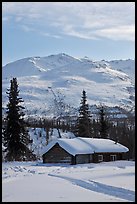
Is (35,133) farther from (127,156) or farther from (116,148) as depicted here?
(116,148)

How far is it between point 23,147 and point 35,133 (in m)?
66.8

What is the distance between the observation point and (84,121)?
5028 centimetres

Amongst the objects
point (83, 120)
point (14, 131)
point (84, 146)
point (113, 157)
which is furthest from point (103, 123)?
point (14, 131)

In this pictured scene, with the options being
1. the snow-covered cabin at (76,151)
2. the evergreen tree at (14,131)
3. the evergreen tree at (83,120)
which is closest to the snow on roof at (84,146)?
the snow-covered cabin at (76,151)

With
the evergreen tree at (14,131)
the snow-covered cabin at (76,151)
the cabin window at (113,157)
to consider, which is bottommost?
the cabin window at (113,157)

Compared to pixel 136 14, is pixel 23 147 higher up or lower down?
lower down

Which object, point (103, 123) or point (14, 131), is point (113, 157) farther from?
point (14, 131)

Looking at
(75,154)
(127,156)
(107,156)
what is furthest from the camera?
(127,156)

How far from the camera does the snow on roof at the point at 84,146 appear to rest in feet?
146

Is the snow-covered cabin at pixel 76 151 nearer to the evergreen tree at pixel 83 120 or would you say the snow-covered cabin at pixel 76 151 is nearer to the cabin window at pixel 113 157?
the cabin window at pixel 113 157

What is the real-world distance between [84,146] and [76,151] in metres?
2.11

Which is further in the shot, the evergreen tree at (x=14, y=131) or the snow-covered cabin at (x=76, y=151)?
the snow-covered cabin at (x=76, y=151)

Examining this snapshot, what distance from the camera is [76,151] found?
1721 inches

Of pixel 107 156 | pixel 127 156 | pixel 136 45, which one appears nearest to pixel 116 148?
pixel 107 156
